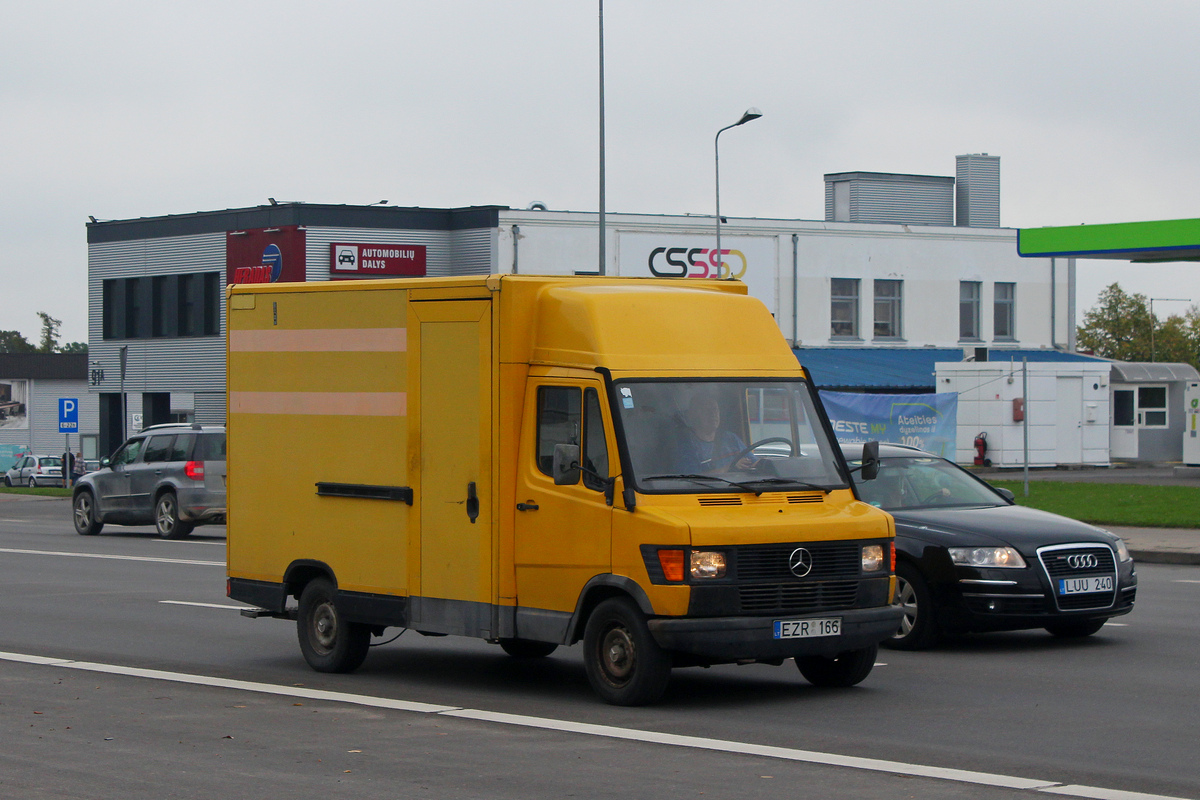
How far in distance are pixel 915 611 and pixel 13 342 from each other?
569 feet

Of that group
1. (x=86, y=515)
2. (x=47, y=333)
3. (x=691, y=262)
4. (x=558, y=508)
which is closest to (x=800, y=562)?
(x=558, y=508)

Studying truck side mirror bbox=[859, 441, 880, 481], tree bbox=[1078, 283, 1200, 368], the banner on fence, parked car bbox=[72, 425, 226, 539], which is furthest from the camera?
tree bbox=[1078, 283, 1200, 368]

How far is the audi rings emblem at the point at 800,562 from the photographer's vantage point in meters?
9.38

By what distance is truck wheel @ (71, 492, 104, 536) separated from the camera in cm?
2703

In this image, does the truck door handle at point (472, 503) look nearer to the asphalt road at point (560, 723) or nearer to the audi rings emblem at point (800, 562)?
the asphalt road at point (560, 723)

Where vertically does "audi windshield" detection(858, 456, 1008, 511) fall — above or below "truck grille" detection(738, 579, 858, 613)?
above

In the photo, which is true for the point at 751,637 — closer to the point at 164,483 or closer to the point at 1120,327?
the point at 164,483

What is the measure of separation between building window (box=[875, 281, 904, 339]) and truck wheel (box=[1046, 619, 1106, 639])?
44.0 meters

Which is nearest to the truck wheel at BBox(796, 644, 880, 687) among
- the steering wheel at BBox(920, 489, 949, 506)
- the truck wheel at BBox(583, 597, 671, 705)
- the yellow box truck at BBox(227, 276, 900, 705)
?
the yellow box truck at BBox(227, 276, 900, 705)

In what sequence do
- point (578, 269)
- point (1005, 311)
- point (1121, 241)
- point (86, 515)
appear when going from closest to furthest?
point (86, 515)
point (1121, 241)
point (578, 269)
point (1005, 311)

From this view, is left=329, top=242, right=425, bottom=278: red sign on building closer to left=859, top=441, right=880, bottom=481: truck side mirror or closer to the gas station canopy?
the gas station canopy

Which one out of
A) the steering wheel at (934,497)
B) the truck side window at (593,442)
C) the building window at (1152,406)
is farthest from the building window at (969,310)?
the truck side window at (593,442)

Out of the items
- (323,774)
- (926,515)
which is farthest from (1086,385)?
(323,774)

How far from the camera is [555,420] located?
9.83 meters
